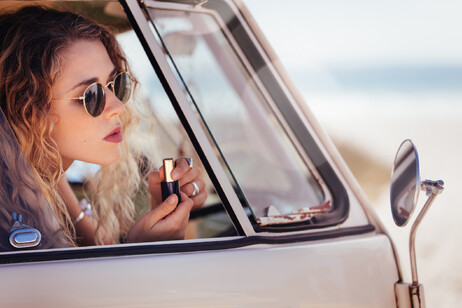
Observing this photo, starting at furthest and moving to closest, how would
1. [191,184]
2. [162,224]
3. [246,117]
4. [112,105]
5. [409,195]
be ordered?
[246,117] → [191,184] → [112,105] → [162,224] → [409,195]

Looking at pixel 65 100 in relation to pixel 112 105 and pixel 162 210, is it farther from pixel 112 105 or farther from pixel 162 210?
Answer: pixel 162 210

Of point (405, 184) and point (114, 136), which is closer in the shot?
point (405, 184)

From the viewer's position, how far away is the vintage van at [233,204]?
1490mm

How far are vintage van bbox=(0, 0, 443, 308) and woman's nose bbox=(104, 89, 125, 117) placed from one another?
18 centimetres

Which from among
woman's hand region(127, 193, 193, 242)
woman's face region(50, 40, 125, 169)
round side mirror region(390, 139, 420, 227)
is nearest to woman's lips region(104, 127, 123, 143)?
woman's face region(50, 40, 125, 169)

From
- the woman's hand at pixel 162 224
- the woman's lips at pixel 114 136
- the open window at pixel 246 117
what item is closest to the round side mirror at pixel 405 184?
the open window at pixel 246 117

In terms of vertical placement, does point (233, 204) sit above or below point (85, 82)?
below

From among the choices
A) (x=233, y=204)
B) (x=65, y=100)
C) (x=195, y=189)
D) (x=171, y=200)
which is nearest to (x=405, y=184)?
(x=233, y=204)

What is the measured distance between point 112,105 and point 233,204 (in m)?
0.51

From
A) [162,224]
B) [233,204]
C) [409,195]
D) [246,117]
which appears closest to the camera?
[409,195]

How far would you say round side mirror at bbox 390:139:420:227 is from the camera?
1588mm

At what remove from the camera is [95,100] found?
6.15 feet

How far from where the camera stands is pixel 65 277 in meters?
1.46

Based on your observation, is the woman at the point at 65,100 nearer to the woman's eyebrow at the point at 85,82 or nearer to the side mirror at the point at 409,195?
the woman's eyebrow at the point at 85,82
